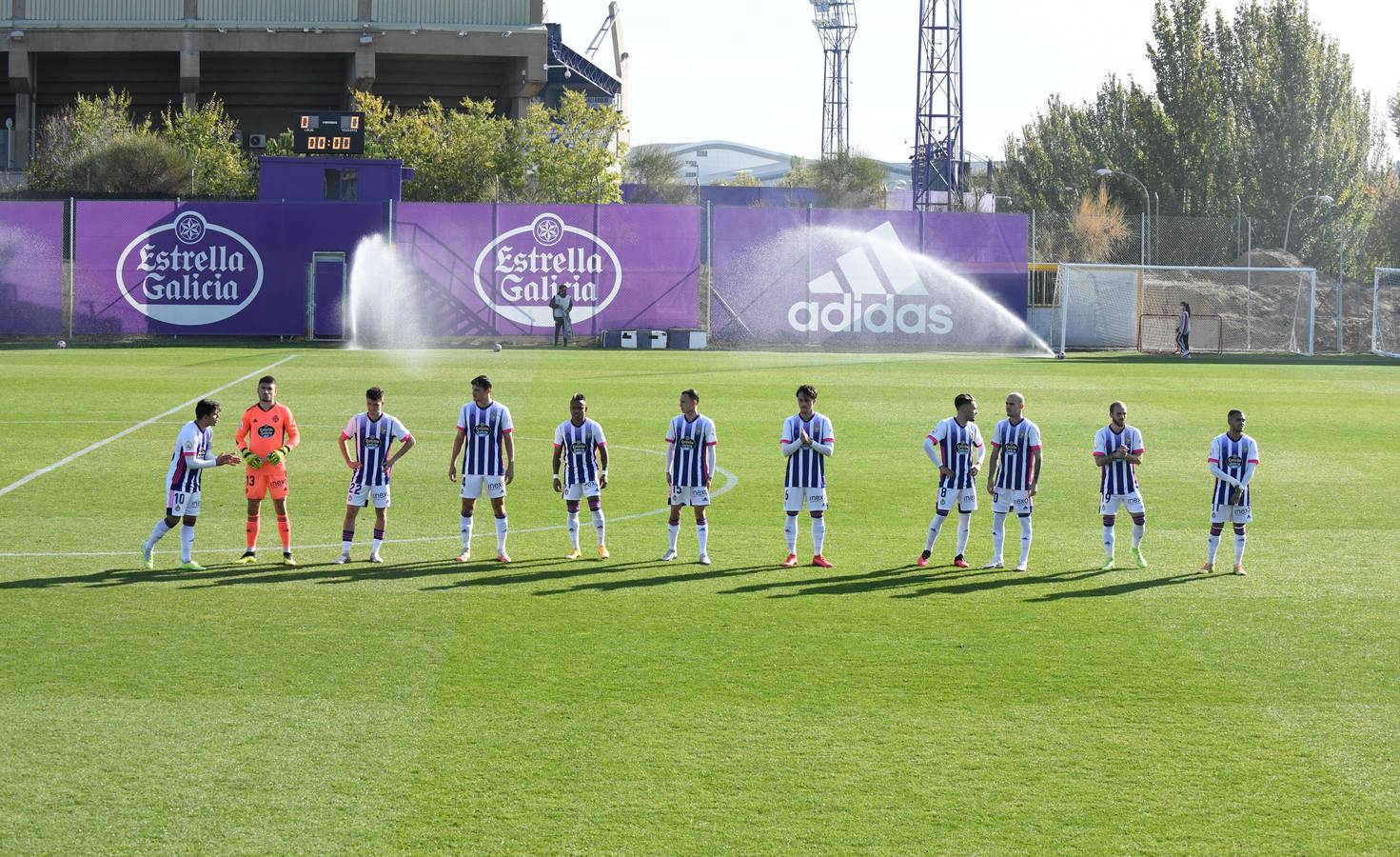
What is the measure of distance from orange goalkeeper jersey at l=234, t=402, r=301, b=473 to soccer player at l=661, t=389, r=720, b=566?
4.09 meters

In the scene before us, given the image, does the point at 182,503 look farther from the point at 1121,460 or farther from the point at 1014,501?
the point at 1121,460

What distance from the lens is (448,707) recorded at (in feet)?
35.8

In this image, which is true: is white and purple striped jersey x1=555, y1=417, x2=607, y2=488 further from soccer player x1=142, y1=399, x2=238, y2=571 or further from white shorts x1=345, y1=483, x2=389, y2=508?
soccer player x1=142, y1=399, x2=238, y2=571

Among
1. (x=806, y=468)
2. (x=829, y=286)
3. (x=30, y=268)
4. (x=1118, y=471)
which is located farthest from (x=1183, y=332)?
(x=806, y=468)

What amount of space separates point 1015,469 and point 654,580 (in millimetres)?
4094

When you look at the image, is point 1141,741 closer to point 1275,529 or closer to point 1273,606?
point 1273,606

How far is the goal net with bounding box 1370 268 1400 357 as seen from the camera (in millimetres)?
56719

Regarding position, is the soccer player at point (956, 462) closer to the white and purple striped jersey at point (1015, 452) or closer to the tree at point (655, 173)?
the white and purple striped jersey at point (1015, 452)

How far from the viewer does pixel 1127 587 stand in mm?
15586

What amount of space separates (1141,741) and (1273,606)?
16.5 feet

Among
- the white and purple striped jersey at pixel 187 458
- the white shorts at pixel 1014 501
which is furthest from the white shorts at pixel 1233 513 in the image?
the white and purple striped jersey at pixel 187 458

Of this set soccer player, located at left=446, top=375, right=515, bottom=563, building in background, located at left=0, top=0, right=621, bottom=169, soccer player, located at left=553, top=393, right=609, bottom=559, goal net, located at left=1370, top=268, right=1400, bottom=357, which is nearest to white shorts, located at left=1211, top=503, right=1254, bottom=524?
soccer player, located at left=553, top=393, right=609, bottom=559

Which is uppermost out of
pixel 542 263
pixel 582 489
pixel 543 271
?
pixel 542 263

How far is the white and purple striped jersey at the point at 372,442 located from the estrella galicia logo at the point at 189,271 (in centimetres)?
3736
